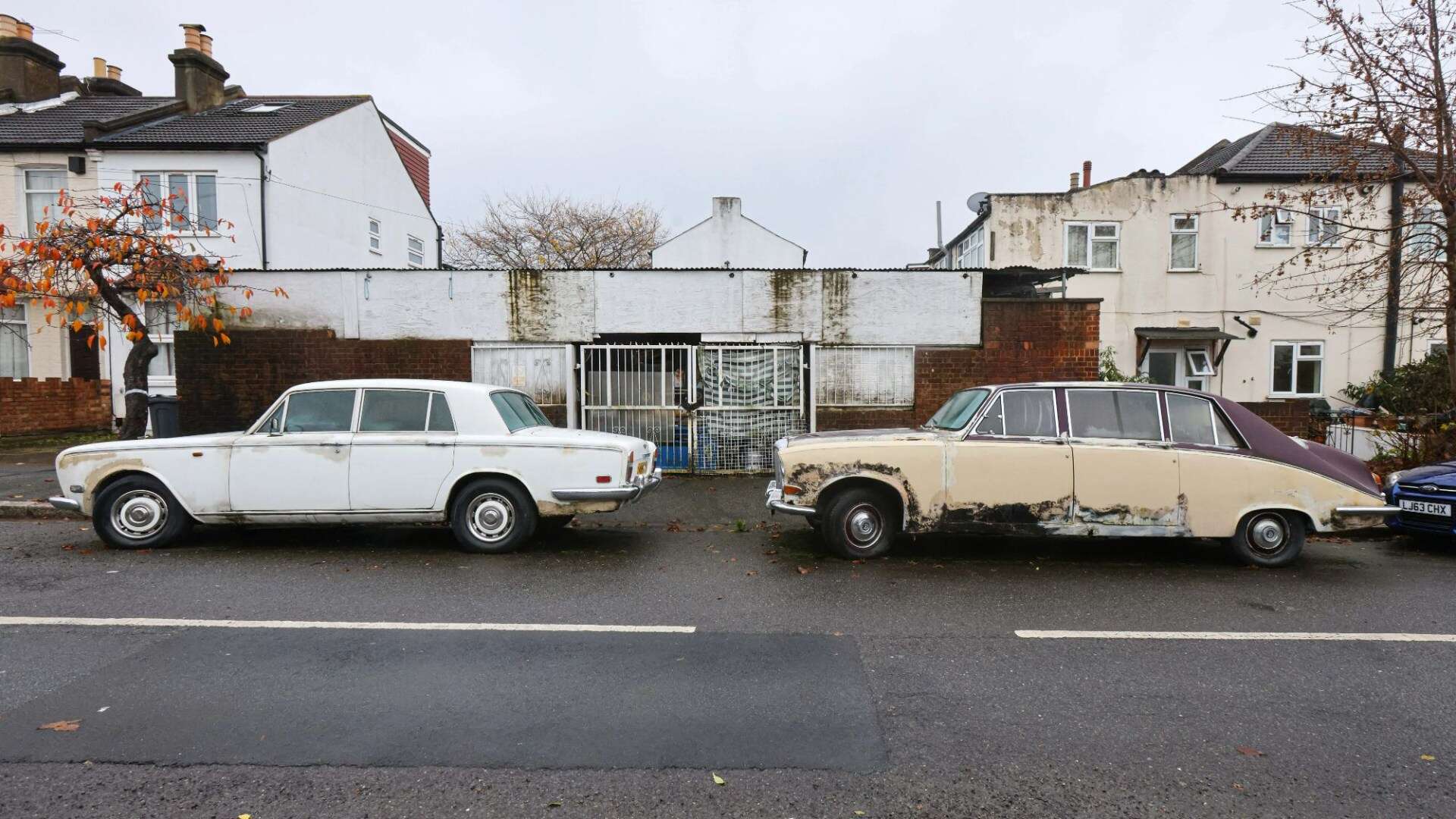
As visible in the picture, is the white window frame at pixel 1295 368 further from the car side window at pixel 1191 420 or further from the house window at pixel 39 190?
the house window at pixel 39 190

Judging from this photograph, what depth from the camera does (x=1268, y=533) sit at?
6512mm

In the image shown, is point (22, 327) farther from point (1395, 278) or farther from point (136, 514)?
point (1395, 278)

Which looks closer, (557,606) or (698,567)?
Result: (557,606)

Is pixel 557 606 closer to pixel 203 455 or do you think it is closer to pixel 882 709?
pixel 882 709

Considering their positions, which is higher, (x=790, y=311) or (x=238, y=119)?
(x=238, y=119)

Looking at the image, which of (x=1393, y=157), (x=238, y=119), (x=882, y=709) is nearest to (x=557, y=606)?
(x=882, y=709)

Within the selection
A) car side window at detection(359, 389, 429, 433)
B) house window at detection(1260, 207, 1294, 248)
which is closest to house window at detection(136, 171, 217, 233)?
car side window at detection(359, 389, 429, 433)

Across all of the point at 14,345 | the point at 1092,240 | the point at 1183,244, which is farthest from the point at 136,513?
the point at 1183,244

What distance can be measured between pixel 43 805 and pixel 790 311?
10.3 m

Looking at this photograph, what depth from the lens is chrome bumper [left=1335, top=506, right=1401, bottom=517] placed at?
6.41 meters

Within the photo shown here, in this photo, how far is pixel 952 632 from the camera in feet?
15.6

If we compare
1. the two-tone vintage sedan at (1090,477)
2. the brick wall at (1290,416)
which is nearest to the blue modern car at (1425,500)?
the two-tone vintage sedan at (1090,477)

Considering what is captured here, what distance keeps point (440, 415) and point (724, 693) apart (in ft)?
14.4

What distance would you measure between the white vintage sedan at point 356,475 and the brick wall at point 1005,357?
19.5 feet
